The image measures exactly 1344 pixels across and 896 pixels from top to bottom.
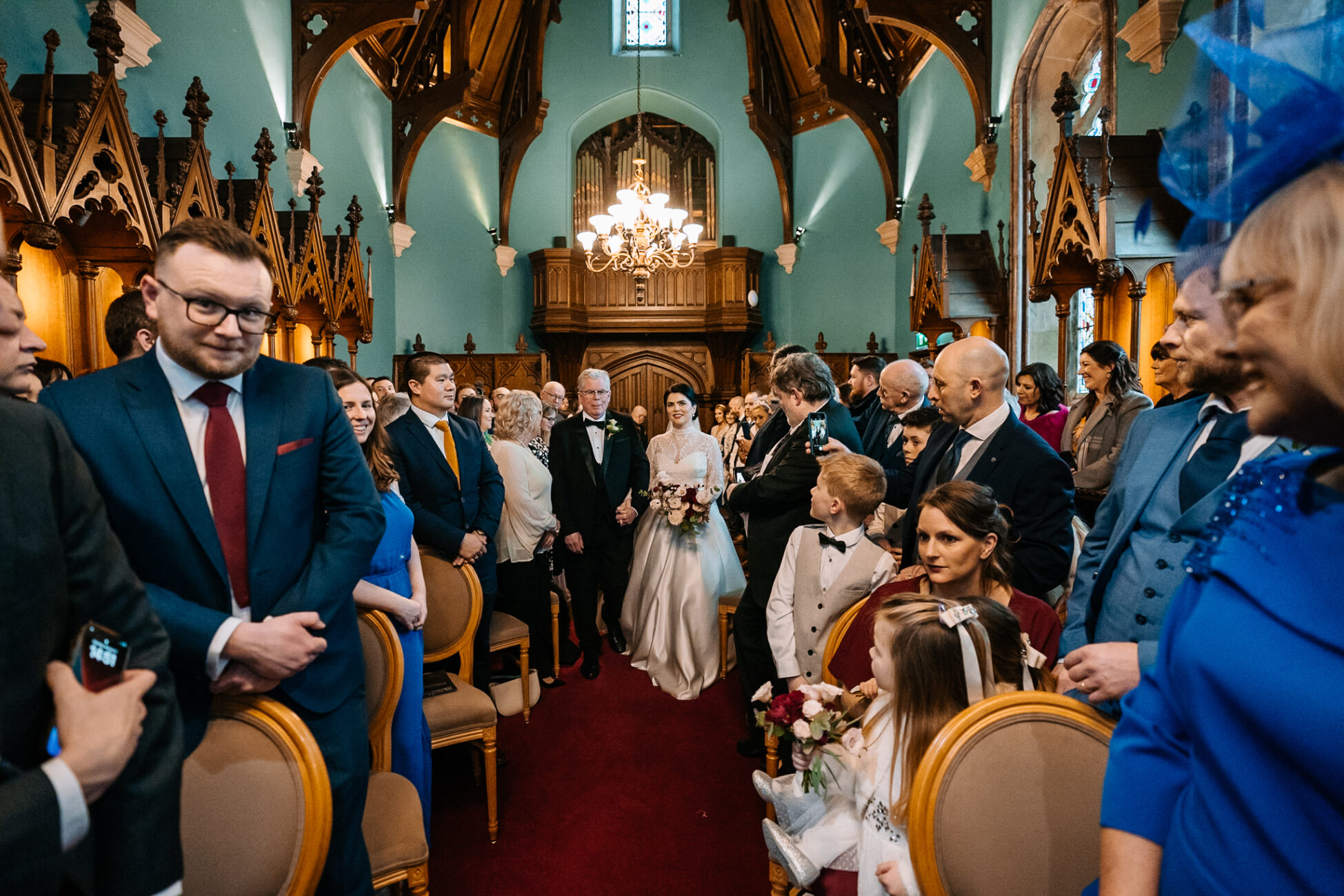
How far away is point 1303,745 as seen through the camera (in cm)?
66

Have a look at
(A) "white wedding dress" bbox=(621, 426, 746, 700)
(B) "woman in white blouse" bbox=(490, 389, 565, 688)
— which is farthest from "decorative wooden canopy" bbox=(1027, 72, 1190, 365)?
(B) "woman in white blouse" bbox=(490, 389, 565, 688)

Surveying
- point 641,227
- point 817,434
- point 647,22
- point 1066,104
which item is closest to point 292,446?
point 817,434

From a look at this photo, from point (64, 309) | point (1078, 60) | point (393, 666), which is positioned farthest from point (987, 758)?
point (1078, 60)

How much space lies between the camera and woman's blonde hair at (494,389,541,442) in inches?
162

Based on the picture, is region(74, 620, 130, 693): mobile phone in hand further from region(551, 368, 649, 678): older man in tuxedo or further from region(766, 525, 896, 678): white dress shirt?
region(551, 368, 649, 678): older man in tuxedo

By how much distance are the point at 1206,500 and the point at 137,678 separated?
173 cm

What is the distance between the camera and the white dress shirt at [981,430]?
2391mm

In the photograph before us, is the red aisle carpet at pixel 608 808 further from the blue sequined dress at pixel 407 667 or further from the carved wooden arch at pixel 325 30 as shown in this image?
the carved wooden arch at pixel 325 30

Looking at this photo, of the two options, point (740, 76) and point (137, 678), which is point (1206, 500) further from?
point (740, 76)

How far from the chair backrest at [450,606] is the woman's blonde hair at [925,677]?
5.76ft

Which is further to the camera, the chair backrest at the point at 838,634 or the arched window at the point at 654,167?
the arched window at the point at 654,167

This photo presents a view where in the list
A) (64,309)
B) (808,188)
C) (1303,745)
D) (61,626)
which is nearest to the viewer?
(1303,745)

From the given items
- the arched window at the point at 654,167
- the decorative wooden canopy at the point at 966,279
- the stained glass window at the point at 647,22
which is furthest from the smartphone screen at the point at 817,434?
the stained glass window at the point at 647,22

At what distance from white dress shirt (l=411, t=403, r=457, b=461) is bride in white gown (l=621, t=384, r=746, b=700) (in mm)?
1509
